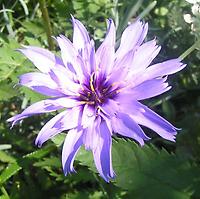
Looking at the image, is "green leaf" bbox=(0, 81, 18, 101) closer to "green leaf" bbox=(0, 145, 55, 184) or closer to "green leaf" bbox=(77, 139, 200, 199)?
"green leaf" bbox=(0, 145, 55, 184)

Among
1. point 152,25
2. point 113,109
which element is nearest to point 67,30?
point 152,25

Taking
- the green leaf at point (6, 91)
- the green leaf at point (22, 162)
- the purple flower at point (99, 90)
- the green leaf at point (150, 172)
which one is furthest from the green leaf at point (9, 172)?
the purple flower at point (99, 90)

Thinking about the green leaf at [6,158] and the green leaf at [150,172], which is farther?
the green leaf at [6,158]

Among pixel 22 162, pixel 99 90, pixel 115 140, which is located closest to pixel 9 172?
pixel 22 162

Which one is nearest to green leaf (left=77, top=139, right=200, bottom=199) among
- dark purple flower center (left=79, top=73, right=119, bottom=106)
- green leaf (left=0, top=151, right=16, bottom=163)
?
dark purple flower center (left=79, top=73, right=119, bottom=106)

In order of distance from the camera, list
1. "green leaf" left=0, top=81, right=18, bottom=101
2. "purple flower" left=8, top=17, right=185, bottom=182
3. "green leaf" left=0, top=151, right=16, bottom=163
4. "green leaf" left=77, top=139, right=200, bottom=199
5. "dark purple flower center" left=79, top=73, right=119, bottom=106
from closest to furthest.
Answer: "purple flower" left=8, top=17, right=185, bottom=182 → "dark purple flower center" left=79, top=73, right=119, bottom=106 → "green leaf" left=77, top=139, right=200, bottom=199 → "green leaf" left=0, top=81, right=18, bottom=101 → "green leaf" left=0, top=151, right=16, bottom=163

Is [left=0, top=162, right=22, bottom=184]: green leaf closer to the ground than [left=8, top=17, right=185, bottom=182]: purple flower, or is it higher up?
closer to the ground

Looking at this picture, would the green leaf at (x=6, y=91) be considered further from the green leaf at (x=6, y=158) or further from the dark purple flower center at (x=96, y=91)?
the dark purple flower center at (x=96, y=91)
